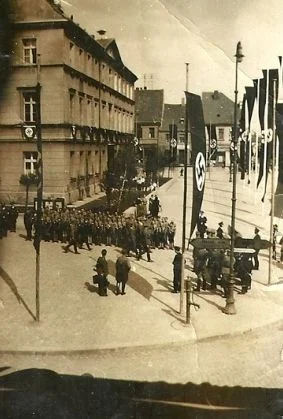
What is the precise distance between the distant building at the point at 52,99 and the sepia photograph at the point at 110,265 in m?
0.08

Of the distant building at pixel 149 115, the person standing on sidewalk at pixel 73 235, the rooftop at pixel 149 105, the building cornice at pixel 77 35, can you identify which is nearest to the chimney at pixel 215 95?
the distant building at pixel 149 115

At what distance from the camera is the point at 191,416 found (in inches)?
309

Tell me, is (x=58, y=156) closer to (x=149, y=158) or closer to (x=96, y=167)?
(x=96, y=167)

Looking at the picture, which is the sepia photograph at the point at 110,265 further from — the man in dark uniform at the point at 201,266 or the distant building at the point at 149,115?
the distant building at the point at 149,115

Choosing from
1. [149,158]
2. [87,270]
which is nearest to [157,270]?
[87,270]

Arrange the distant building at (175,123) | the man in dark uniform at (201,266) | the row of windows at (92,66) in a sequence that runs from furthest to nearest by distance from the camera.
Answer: the distant building at (175,123), the row of windows at (92,66), the man in dark uniform at (201,266)

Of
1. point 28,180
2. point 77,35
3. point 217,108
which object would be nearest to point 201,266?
point 28,180

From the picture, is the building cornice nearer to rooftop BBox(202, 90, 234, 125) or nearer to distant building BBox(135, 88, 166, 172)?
distant building BBox(135, 88, 166, 172)

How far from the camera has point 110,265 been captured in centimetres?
1623

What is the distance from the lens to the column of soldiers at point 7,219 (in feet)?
61.3

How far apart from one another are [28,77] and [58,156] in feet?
13.6

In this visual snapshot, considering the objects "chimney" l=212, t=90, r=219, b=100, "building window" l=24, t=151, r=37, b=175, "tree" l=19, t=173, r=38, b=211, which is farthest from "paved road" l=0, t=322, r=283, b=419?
"chimney" l=212, t=90, r=219, b=100

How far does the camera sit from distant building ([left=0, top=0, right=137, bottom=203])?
20.2 m

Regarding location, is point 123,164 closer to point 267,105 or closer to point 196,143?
point 267,105
